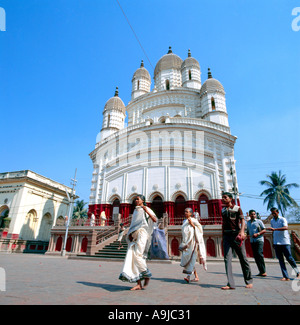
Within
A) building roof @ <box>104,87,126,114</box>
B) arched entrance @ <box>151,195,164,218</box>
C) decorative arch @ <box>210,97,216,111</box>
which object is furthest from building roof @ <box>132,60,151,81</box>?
arched entrance @ <box>151,195,164,218</box>

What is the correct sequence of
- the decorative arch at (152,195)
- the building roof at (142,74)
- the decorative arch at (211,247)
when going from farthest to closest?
the building roof at (142,74) → the decorative arch at (152,195) → the decorative arch at (211,247)

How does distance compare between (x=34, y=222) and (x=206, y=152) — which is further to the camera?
(x=34, y=222)

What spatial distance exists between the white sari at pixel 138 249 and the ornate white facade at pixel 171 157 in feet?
48.3

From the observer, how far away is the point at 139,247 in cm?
386

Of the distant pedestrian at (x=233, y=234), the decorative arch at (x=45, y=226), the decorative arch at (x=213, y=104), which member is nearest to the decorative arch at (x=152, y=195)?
the decorative arch at (x=213, y=104)

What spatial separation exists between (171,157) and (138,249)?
673 inches

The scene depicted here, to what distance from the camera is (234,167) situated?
20.6 meters

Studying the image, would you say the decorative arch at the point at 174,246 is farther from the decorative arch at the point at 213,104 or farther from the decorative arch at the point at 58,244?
the decorative arch at the point at 213,104

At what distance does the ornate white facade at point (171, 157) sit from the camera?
1942 centimetres

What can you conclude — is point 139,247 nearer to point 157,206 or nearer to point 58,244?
point 58,244

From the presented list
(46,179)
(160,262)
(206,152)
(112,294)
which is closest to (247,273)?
(112,294)

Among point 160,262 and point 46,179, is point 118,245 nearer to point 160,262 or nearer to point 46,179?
point 160,262

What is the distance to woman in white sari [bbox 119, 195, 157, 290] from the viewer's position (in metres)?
3.65
